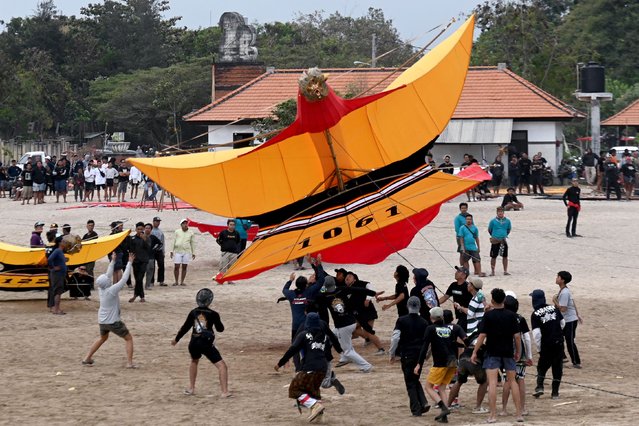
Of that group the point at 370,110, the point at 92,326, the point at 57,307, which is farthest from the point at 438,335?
the point at 57,307

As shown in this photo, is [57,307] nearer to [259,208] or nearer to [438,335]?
[259,208]

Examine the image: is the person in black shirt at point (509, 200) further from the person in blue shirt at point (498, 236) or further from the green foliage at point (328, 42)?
the green foliage at point (328, 42)

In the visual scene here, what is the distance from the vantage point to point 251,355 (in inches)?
725

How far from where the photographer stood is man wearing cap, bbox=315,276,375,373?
16719mm

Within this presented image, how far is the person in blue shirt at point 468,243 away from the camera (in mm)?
24953

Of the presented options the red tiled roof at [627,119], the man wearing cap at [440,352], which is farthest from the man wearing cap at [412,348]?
the red tiled roof at [627,119]

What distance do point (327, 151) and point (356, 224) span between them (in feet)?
3.87

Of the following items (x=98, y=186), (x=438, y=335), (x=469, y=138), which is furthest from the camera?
(x=469, y=138)

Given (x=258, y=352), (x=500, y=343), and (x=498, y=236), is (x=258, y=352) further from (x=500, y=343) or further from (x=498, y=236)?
(x=498, y=236)

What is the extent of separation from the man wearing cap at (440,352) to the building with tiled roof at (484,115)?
29569mm

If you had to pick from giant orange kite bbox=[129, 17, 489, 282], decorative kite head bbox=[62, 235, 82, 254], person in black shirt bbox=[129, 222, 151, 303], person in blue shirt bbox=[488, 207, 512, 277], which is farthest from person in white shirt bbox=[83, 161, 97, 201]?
giant orange kite bbox=[129, 17, 489, 282]

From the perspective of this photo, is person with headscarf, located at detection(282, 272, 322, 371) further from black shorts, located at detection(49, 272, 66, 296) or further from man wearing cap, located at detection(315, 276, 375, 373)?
black shorts, located at detection(49, 272, 66, 296)

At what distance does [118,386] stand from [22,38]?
77070mm

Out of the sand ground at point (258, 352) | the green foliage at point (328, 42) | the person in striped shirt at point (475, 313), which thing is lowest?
the sand ground at point (258, 352)
